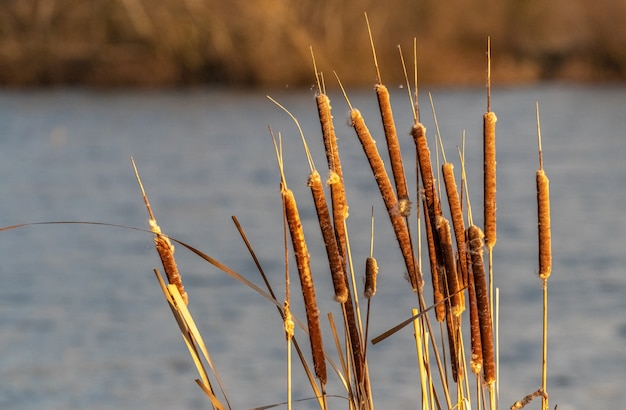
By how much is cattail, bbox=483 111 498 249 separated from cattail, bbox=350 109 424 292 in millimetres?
143

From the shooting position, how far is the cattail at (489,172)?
1752 millimetres

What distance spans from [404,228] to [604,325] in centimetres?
537

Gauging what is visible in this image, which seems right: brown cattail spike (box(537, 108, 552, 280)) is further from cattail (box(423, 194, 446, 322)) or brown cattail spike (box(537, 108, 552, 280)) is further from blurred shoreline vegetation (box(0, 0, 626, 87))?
blurred shoreline vegetation (box(0, 0, 626, 87))

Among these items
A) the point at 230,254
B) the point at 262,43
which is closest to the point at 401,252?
the point at 230,254

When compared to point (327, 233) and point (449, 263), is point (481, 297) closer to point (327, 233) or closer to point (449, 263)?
point (449, 263)

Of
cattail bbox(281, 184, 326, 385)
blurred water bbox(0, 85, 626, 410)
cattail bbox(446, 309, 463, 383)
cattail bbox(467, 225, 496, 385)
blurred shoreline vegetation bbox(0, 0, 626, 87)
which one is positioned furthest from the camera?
blurred shoreline vegetation bbox(0, 0, 626, 87)

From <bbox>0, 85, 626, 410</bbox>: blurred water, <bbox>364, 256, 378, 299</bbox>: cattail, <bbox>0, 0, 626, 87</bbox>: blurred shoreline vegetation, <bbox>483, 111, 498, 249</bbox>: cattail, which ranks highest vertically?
<bbox>0, 0, 626, 87</bbox>: blurred shoreline vegetation

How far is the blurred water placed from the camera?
Answer: 229 inches

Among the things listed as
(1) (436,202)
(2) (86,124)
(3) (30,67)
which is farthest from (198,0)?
(1) (436,202)

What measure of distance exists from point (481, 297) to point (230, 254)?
23.4ft

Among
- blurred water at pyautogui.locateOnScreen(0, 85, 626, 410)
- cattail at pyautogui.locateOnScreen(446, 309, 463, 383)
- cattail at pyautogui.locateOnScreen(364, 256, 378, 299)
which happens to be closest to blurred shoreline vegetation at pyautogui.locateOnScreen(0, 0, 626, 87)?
blurred water at pyautogui.locateOnScreen(0, 85, 626, 410)

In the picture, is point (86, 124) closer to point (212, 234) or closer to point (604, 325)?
point (212, 234)

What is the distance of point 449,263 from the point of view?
5.93 ft

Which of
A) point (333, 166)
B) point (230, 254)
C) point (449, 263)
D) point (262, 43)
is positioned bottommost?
point (449, 263)
